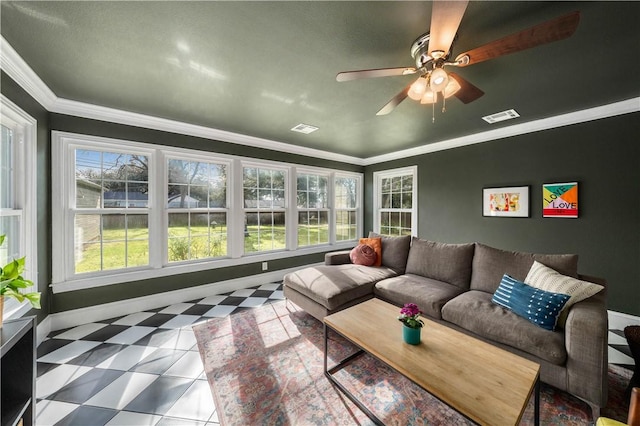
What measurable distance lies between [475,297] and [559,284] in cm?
60

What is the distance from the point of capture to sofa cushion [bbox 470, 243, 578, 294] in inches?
77.7

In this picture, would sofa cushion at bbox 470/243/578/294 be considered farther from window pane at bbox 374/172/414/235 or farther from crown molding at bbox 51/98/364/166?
crown molding at bbox 51/98/364/166

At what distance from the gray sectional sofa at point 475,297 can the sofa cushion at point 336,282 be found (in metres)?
0.01

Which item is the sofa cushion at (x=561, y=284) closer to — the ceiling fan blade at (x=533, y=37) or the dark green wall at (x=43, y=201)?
the ceiling fan blade at (x=533, y=37)

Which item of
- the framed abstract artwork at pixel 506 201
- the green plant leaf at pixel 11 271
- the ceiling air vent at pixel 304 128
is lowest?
the green plant leaf at pixel 11 271

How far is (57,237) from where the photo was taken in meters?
2.41

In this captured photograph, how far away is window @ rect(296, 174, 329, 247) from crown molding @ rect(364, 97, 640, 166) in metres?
1.80

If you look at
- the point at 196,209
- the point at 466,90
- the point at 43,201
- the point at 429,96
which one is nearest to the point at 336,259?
the point at 196,209

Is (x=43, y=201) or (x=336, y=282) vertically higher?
(x=43, y=201)

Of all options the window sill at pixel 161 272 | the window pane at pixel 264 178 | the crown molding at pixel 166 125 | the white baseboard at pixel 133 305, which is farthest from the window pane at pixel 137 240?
the window pane at pixel 264 178

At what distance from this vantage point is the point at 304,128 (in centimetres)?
327

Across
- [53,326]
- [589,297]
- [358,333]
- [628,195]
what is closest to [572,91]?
[628,195]

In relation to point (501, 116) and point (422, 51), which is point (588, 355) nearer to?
point (422, 51)

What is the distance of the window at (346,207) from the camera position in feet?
16.5
